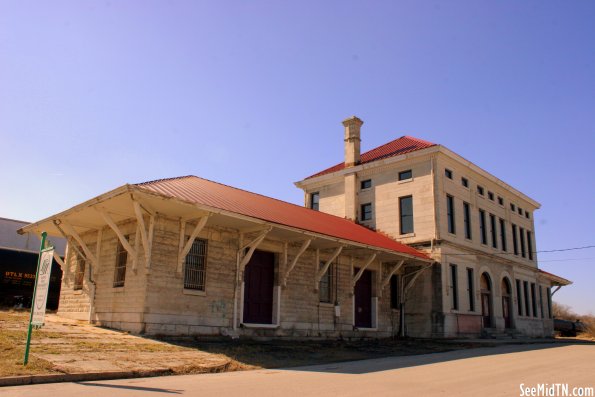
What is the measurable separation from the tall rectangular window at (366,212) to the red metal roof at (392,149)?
8.30 ft

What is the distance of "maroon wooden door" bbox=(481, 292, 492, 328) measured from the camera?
2727cm

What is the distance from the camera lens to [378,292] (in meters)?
22.6

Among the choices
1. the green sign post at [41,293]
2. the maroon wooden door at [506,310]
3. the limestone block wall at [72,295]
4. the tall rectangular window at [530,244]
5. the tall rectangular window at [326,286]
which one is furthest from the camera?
the tall rectangular window at [530,244]

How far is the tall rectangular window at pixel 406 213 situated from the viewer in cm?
2581

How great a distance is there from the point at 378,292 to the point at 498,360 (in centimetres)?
877

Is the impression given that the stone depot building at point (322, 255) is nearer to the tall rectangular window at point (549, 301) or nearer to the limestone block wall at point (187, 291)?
the limestone block wall at point (187, 291)

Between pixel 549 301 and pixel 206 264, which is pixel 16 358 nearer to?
pixel 206 264

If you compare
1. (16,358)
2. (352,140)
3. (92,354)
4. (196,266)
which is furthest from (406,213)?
(16,358)

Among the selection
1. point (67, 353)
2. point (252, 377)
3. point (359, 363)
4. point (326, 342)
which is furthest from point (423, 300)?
point (67, 353)

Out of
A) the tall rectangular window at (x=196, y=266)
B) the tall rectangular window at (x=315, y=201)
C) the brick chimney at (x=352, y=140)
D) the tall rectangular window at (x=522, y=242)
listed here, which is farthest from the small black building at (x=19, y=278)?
the tall rectangular window at (x=522, y=242)

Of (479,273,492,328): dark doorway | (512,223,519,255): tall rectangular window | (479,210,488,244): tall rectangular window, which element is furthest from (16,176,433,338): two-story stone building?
(512,223,519,255): tall rectangular window

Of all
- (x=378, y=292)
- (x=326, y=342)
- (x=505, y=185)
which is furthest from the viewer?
(x=505, y=185)

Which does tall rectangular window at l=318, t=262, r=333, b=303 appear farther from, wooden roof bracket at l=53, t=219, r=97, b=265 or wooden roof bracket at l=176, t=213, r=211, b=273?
wooden roof bracket at l=53, t=219, r=97, b=265

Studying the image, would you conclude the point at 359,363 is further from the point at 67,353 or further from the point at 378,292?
the point at 378,292
